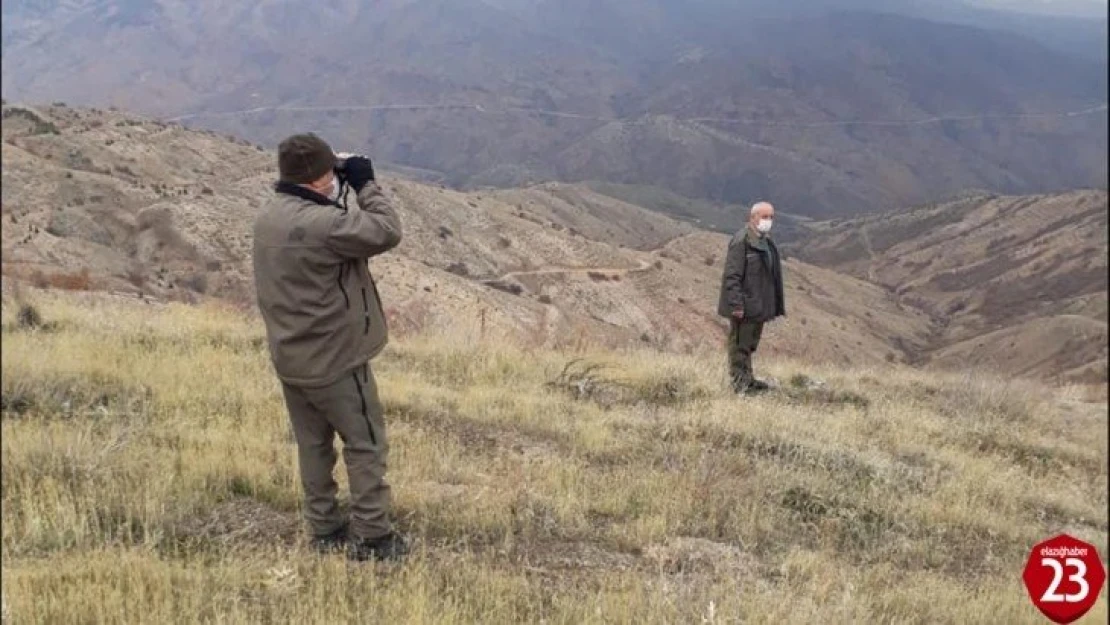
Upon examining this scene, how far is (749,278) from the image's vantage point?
8812 mm

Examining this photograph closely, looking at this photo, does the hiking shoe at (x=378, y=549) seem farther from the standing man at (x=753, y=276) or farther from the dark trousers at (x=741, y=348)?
the dark trousers at (x=741, y=348)

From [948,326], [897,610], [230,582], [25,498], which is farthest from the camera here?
[948,326]

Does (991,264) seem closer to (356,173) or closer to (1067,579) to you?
(356,173)

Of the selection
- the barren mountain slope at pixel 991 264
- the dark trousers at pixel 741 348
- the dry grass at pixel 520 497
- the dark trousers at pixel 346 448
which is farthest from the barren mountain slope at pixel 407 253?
the dark trousers at pixel 346 448

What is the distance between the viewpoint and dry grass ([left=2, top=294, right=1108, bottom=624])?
140 inches

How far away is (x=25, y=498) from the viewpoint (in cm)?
428

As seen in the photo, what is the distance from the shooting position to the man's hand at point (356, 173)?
156 inches

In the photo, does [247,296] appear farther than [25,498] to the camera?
Yes

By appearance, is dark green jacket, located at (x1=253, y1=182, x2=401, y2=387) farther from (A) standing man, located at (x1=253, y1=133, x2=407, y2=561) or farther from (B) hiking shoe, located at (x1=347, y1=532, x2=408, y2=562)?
(B) hiking shoe, located at (x1=347, y1=532, x2=408, y2=562)

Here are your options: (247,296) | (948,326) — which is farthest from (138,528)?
(948,326)

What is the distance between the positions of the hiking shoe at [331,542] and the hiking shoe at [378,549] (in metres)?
0.08

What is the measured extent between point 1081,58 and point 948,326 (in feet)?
→ 194

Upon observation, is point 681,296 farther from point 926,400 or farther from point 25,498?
point 25,498

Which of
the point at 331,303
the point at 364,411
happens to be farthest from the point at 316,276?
the point at 364,411
